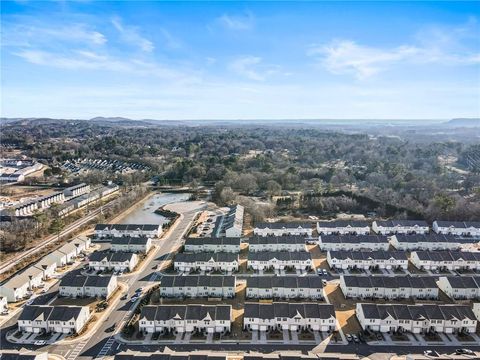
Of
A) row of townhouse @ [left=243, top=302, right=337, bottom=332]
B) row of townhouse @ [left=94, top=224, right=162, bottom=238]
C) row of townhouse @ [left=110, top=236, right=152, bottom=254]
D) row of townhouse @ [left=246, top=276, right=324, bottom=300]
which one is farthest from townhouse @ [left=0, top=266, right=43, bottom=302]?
row of townhouse @ [left=243, top=302, right=337, bottom=332]

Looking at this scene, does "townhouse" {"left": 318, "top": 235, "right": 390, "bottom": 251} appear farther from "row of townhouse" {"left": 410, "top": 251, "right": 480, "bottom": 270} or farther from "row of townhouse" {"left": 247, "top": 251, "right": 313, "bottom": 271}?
"row of townhouse" {"left": 247, "top": 251, "right": 313, "bottom": 271}

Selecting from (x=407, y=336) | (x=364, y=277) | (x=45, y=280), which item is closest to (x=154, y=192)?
(x=45, y=280)

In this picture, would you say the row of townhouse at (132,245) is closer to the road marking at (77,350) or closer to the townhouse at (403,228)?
the road marking at (77,350)

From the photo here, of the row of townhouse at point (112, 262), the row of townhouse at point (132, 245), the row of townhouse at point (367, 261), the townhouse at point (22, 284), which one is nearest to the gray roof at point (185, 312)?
the row of townhouse at point (112, 262)

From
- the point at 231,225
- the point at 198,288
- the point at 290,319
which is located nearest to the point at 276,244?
the point at 231,225

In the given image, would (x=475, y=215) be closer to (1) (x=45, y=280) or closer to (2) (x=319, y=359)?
(2) (x=319, y=359)

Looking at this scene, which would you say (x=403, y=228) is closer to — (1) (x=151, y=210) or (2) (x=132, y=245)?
(2) (x=132, y=245)
